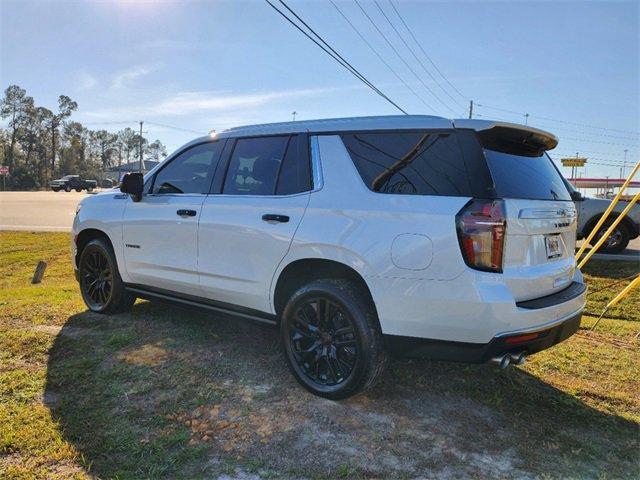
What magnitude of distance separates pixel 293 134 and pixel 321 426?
211cm

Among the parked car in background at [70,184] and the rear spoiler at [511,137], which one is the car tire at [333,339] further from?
the parked car in background at [70,184]

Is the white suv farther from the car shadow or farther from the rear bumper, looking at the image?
the car shadow

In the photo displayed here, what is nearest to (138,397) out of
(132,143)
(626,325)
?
(626,325)

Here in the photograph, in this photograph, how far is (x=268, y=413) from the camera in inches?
124

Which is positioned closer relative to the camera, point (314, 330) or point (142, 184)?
point (314, 330)

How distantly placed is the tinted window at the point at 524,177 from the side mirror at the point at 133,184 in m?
3.21

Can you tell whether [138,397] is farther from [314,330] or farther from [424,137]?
[424,137]

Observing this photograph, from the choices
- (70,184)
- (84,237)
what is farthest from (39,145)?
(84,237)

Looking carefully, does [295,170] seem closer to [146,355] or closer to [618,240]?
[146,355]

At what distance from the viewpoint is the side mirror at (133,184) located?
4.59 meters

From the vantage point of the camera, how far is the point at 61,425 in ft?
9.68

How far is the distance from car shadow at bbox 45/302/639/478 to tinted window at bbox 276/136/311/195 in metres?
1.40

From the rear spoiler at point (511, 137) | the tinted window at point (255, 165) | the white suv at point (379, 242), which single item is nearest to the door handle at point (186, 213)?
the white suv at point (379, 242)

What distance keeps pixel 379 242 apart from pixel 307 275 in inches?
30.0
